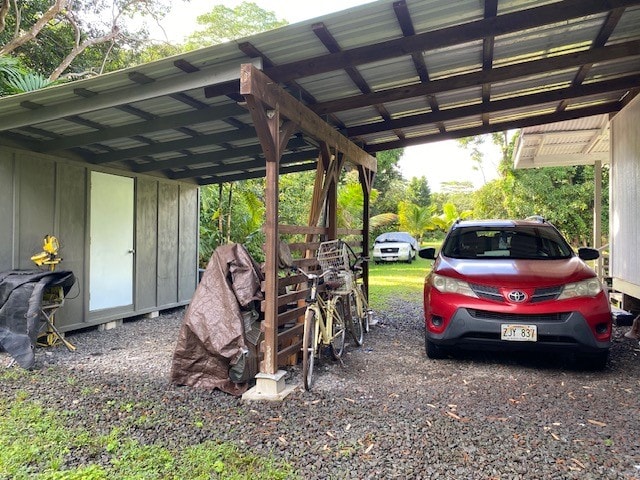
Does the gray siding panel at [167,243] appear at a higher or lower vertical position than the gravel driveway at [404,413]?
higher

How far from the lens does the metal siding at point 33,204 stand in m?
5.65

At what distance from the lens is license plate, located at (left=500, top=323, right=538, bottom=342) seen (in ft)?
13.7

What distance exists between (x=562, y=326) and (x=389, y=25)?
9.85 feet

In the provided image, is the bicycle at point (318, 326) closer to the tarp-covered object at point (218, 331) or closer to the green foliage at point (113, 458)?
the tarp-covered object at point (218, 331)

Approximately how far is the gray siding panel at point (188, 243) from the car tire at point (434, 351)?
5238 mm

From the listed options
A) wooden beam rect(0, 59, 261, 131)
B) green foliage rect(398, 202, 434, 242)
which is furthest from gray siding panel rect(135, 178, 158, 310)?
green foliage rect(398, 202, 434, 242)

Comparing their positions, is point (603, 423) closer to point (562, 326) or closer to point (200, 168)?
point (562, 326)

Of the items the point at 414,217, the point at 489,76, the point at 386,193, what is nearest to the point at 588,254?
the point at 489,76

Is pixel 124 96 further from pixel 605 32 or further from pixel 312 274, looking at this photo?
pixel 605 32

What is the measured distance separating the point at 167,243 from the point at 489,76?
232 inches

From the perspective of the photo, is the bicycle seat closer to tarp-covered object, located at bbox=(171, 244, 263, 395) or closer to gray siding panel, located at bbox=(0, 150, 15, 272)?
tarp-covered object, located at bbox=(171, 244, 263, 395)

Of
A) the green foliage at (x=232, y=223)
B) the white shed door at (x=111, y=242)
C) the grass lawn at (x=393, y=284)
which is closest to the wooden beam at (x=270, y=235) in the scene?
the white shed door at (x=111, y=242)

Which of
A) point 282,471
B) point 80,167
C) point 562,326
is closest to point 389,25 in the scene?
point 562,326

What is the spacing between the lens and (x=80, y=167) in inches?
254
